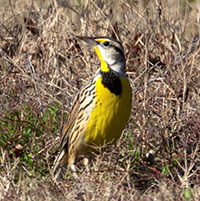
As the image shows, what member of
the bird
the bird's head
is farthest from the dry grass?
the bird's head

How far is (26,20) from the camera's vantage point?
6062 millimetres

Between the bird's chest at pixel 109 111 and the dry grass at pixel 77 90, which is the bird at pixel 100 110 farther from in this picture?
the dry grass at pixel 77 90

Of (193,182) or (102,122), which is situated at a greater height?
(102,122)

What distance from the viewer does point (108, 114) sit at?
422 cm

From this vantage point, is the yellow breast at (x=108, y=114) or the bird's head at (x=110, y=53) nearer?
the yellow breast at (x=108, y=114)

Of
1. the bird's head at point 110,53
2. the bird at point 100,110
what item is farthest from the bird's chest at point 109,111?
the bird's head at point 110,53

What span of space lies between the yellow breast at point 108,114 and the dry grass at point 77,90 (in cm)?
19

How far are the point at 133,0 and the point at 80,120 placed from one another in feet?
7.63

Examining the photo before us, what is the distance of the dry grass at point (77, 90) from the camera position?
384 cm

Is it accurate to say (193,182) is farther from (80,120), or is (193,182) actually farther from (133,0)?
(133,0)

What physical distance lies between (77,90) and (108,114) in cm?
114

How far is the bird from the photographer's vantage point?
424cm

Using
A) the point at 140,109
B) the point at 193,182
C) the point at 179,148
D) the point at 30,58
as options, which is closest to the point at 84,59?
the point at 30,58

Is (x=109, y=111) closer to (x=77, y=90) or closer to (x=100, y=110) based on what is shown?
(x=100, y=110)
